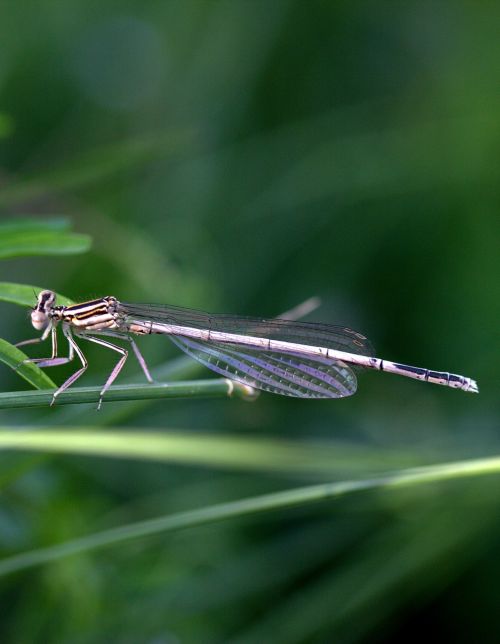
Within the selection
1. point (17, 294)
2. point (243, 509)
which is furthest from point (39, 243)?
point (243, 509)

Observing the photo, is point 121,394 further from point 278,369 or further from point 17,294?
point 278,369

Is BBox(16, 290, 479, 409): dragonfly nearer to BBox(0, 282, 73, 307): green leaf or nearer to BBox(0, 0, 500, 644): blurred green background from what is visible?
BBox(0, 0, 500, 644): blurred green background

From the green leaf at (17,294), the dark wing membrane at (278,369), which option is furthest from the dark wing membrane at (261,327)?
the green leaf at (17,294)

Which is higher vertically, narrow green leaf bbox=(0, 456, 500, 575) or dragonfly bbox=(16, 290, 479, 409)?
dragonfly bbox=(16, 290, 479, 409)

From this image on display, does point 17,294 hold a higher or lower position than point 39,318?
lower

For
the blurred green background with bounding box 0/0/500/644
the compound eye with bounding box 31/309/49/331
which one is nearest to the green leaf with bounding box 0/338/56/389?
the blurred green background with bounding box 0/0/500/644

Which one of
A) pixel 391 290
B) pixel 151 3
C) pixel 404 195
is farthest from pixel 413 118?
pixel 151 3
